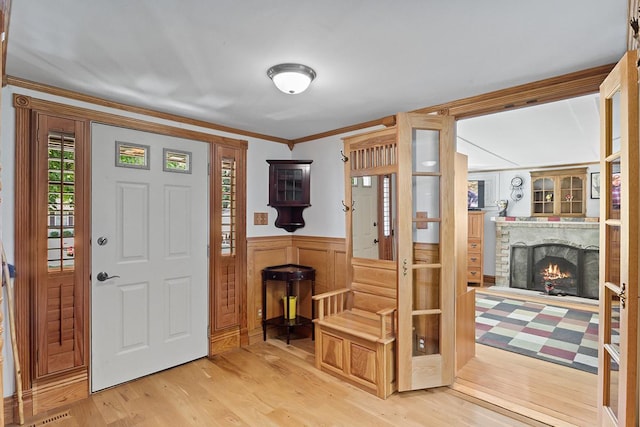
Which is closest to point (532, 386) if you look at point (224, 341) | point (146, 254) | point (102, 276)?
point (224, 341)

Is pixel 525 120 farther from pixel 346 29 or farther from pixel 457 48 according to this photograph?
pixel 346 29

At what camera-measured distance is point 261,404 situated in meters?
2.65

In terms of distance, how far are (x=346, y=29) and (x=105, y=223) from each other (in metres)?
2.42

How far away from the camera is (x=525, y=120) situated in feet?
11.3

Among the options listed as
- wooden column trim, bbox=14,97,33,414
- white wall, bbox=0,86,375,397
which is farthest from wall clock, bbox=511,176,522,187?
wooden column trim, bbox=14,97,33,414

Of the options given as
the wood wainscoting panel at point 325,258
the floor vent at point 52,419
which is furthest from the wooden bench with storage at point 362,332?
the floor vent at point 52,419

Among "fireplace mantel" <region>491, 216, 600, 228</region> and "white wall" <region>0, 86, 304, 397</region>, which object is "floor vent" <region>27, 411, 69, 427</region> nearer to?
"white wall" <region>0, 86, 304, 397</region>

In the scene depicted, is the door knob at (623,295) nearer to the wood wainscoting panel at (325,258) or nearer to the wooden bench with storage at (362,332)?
the wooden bench with storage at (362,332)

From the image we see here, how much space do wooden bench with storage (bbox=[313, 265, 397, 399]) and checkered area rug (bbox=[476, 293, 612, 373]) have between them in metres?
1.65

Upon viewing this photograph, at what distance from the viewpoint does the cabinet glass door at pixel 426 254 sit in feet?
9.03

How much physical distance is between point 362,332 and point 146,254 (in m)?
2.02

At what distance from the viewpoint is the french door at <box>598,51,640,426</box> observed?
1562mm

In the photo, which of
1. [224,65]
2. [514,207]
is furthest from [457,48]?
[514,207]

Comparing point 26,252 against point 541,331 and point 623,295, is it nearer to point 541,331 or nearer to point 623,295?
point 623,295
